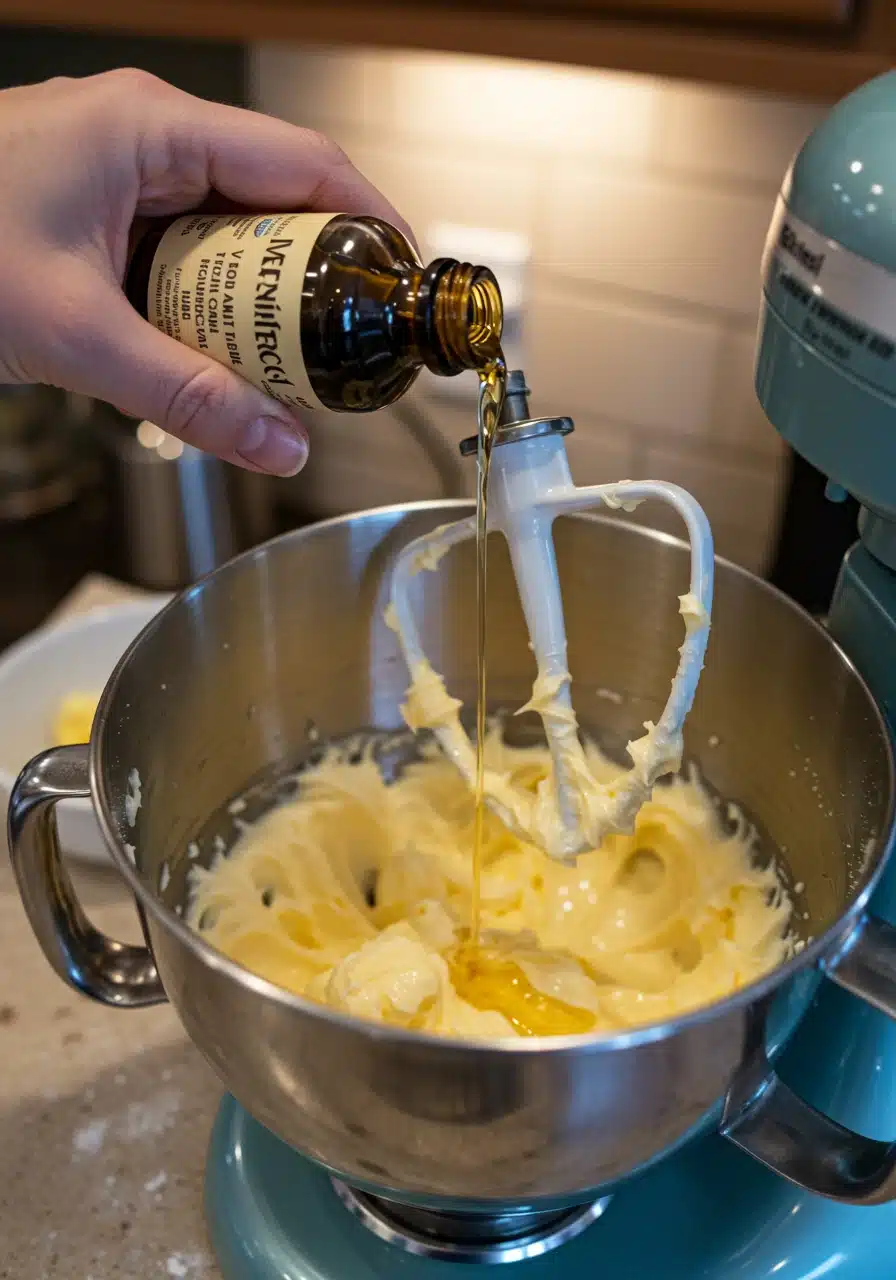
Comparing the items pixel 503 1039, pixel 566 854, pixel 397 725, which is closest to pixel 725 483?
pixel 397 725

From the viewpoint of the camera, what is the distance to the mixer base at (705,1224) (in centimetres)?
51

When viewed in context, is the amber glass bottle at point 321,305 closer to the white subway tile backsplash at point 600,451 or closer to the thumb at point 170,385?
the thumb at point 170,385

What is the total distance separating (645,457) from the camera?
1.09 metres

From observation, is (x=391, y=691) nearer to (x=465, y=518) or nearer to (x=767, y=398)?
(x=465, y=518)

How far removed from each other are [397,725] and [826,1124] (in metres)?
0.37

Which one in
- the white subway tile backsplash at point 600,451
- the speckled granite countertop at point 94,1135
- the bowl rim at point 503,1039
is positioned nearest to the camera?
the bowl rim at point 503,1039

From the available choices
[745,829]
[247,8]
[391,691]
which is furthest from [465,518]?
[247,8]

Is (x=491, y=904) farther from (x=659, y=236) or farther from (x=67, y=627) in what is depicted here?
(x=659, y=236)

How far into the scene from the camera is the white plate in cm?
92

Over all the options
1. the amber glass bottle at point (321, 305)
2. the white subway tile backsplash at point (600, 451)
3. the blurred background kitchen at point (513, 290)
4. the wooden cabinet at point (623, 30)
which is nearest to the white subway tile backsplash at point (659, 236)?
the blurred background kitchen at point (513, 290)

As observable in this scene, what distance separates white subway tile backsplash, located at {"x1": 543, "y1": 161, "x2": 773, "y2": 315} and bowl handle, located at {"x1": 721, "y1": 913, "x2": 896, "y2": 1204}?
2.26ft

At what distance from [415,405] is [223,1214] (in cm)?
77

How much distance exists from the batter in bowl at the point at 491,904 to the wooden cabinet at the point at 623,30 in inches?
16.3

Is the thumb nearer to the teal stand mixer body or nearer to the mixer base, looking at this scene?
the teal stand mixer body
